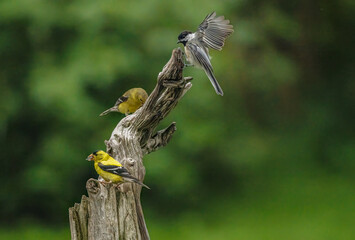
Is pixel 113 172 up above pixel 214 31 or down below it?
below

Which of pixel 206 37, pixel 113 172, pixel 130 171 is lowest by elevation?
pixel 113 172

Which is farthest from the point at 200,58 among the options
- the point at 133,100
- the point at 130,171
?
the point at 130,171

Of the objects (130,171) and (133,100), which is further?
(133,100)

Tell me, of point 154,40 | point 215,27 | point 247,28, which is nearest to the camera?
point 215,27

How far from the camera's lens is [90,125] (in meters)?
9.38

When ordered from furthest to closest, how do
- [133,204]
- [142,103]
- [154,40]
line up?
[154,40]
[142,103]
[133,204]

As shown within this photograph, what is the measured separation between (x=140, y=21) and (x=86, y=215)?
5067 millimetres

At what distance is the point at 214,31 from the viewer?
507 cm

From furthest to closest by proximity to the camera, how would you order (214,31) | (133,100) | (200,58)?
(133,100), (214,31), (200,58)

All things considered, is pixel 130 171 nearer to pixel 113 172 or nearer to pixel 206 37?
pixel 113 172

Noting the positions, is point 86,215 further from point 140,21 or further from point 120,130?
point 140,21

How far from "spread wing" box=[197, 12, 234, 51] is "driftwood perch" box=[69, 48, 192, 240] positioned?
1.06ft

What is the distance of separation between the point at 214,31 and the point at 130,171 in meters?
1.19

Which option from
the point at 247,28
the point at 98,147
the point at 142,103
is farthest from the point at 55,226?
the point at 142,103
